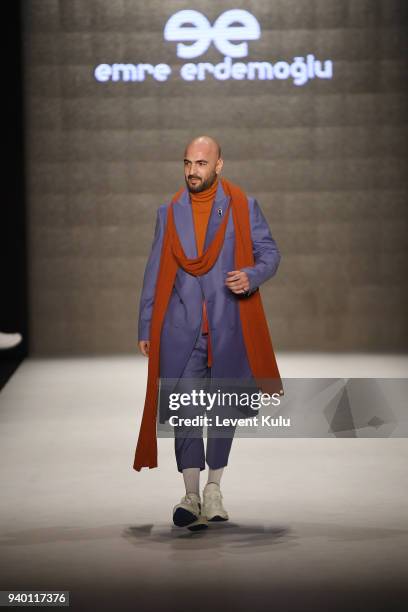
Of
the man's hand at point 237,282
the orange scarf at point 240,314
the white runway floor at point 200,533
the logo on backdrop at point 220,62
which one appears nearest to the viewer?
the white runway floor at point 200,533

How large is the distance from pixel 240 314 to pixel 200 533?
2.31 feet

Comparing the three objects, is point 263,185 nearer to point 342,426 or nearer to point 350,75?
point 350,75

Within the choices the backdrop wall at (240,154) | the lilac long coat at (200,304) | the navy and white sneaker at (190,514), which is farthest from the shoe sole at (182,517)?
the backdrop wall at (240,154)

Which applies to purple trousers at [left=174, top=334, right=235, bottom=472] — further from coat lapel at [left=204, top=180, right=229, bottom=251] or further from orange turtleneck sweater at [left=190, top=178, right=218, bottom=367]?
coat lapel at [left=204, top=180, right=229, bottom=251]

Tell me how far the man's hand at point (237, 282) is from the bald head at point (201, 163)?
309 millimetres

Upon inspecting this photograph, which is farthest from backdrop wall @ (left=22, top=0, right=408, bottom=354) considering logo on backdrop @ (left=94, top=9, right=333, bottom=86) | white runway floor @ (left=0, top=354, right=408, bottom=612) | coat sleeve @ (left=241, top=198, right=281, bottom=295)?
coat sleeve @ (left=241, top=198, right=281, bottom=295)

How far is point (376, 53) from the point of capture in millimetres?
9586

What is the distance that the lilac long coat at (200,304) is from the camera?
13.3 ft

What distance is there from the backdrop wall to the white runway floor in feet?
10.3

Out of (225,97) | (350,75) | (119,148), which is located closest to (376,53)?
(350,75)

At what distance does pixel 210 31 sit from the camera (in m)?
9.51

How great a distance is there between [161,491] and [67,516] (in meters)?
0.50

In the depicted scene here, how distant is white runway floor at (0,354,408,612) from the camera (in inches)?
132

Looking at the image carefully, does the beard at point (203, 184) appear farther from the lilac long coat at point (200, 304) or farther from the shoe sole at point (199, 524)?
the shoe sole at point (199, 524)
